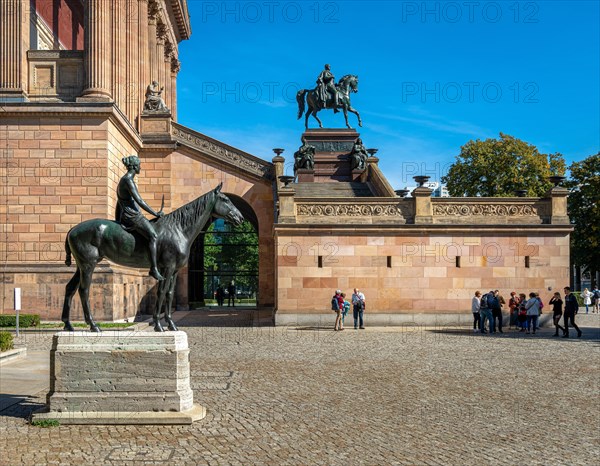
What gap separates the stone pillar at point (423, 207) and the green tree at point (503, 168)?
3291cm

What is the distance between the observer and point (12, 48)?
2903 centimetres

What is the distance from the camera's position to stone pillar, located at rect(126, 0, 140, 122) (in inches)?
1458

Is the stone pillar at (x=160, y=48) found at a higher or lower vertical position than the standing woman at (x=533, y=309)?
higher

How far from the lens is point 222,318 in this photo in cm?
3362

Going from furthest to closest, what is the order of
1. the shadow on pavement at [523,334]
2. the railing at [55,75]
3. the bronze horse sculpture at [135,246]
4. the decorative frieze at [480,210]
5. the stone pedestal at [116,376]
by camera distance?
1. the railing at [55,75]
2. the decorative frieze at [480,210]
3. the shadow on pavement at [523,334]
4. the bronze horse sculpture at [135,246]
5. the stone pedestal at [116,376]

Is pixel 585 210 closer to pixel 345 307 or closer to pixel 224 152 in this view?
pixel 224 152

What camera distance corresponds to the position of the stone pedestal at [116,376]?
10047mm

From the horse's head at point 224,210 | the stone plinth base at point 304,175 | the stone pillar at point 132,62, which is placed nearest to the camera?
the horse's head at point 224,210

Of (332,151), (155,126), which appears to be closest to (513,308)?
(332,151)

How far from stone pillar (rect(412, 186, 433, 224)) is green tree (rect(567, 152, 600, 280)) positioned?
30.4 m

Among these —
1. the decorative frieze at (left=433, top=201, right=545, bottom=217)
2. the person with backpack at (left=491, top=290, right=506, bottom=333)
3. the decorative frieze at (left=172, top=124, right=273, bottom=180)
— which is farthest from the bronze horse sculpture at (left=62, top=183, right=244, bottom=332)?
the decorative frieze at (left=172, top=124, right=273, bottom=180)

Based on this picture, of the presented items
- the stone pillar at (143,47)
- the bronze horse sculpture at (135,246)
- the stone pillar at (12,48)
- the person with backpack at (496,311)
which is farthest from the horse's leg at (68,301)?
the stone pillar at (143,47)

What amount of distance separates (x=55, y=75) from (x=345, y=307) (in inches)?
662

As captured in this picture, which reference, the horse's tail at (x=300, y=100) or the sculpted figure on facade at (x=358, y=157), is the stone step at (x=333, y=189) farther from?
the horse's tail at (x=300, y=100)
